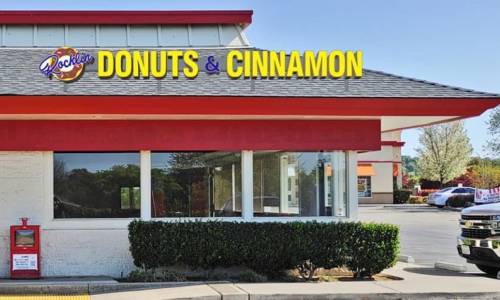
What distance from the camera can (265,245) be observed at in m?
13.0

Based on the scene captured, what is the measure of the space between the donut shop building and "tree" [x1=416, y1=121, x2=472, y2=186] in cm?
5459

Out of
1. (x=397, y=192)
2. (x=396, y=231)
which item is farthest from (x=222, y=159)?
(x=397, y=192)

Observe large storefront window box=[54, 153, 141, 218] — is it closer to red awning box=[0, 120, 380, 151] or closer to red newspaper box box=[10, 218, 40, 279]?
red awning box=[0, 120, 380, 151]

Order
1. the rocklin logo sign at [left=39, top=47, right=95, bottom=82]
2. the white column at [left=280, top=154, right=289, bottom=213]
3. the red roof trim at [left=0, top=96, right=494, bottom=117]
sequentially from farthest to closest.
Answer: the white column at [left=280, top=154, right=289, bottom=213] → the rocklin logo sign at [left=39, top=47, right=95, bottom=82] → the red roof trim at [left=0, top=96, right=494, bottom=117]

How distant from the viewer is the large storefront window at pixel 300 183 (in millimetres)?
14117

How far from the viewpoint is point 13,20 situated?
16.7m

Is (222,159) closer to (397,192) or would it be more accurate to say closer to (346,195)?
(346,195)

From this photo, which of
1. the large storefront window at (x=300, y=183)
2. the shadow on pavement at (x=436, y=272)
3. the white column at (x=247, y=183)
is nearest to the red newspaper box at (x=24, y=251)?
the white column at (x=247, y=183)

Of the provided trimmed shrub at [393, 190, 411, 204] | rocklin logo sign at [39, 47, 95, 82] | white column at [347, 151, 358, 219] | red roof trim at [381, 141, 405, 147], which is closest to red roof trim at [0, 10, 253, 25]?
rocklin logo sign at [39, 47, 95, 82]

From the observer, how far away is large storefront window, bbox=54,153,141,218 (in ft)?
44.8

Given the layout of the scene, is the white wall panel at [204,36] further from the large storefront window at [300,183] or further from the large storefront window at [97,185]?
the large storefront window at [97,185]

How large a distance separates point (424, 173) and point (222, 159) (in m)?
59.7

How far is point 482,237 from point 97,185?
748 cm

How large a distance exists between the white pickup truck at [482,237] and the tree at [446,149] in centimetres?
5433
